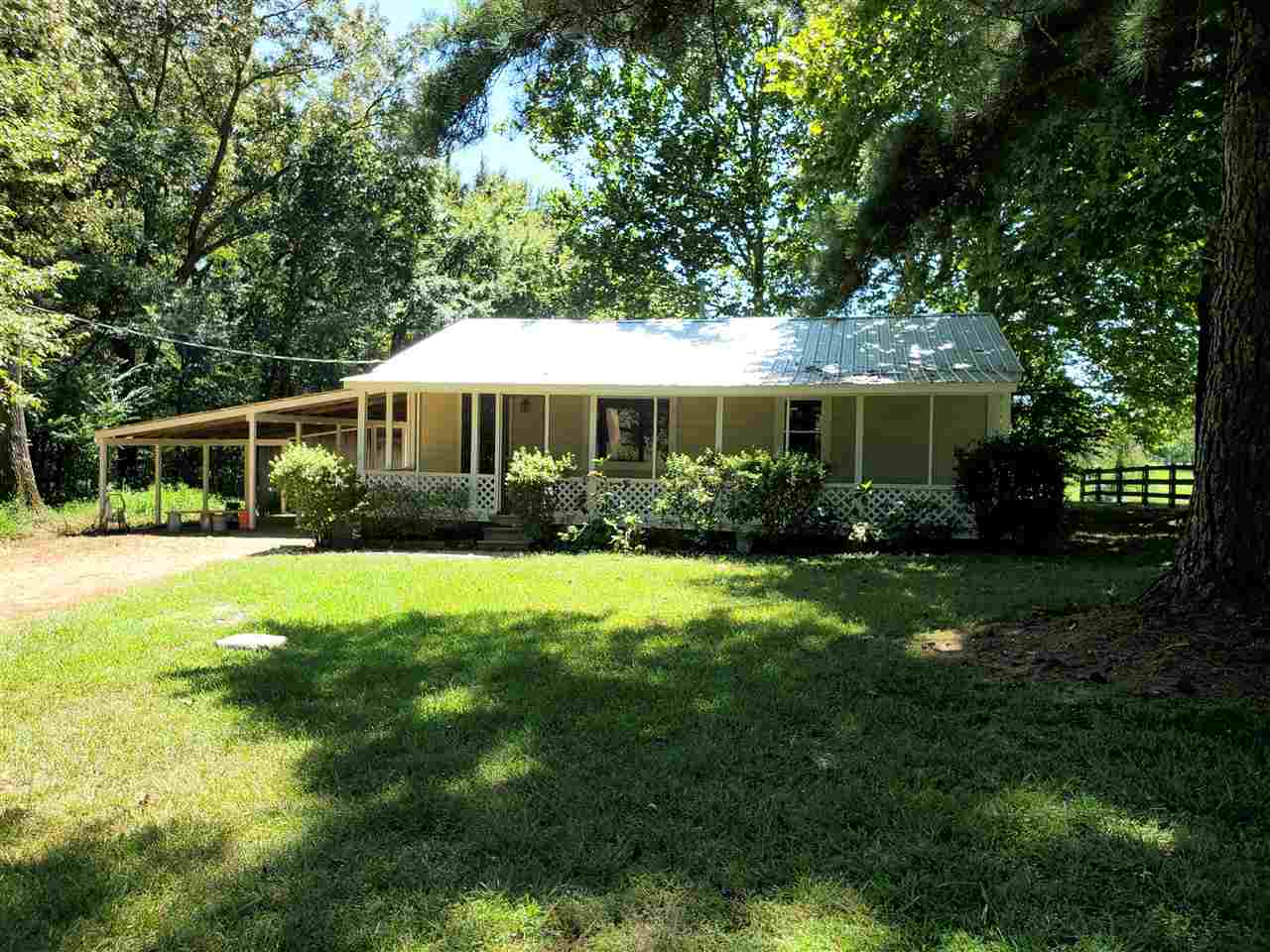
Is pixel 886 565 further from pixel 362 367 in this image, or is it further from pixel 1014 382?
pixel 362 367

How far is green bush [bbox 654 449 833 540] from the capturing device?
42.7ft

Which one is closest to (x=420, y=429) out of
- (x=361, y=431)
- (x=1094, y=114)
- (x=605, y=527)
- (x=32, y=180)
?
(x=361, y=431)

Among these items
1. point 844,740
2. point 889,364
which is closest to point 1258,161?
point 844,740

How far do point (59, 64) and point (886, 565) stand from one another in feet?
63.4

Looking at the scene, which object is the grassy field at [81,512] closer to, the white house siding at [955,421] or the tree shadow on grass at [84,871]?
the tree shadow on grass at [84,871]

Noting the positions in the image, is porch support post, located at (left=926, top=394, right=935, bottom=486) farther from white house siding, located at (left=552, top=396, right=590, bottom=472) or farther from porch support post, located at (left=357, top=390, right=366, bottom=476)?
porch support post, located at (left=357, top=390, right=366, bottom=476)

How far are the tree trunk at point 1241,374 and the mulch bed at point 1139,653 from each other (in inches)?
9.3

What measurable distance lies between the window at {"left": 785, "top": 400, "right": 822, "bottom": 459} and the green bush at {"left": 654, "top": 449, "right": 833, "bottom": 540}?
2.60 m

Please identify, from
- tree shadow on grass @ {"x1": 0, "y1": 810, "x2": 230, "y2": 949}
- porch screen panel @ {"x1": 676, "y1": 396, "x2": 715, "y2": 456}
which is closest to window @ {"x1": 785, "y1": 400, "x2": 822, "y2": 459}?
porch screen panel @ {"x1": 676, "y1": 396, "x2": 715, "y2": 456}

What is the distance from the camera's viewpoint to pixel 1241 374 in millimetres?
5578

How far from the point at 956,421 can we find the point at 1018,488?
3292 millimetres

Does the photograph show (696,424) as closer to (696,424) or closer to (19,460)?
(696,424)

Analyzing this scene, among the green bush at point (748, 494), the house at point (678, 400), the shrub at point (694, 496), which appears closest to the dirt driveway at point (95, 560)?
the house at point (678, 400)

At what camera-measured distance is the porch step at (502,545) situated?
13712 millimetres
